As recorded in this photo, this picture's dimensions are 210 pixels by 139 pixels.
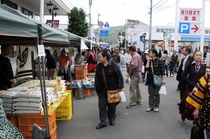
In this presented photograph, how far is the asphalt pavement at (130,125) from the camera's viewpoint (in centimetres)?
462

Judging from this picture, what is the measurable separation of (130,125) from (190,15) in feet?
43.9

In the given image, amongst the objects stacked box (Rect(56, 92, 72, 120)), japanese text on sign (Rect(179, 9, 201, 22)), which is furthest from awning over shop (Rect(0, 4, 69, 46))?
japanese text on sign (Rect(179, 9, 201, 22))

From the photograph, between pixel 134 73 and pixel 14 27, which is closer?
pixel 14 27

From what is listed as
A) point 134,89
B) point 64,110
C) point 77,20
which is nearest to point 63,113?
point 64,110

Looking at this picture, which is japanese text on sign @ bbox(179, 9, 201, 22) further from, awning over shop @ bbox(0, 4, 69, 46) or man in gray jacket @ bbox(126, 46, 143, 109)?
awning over shop @ bbox(0, 4, 69, 46)

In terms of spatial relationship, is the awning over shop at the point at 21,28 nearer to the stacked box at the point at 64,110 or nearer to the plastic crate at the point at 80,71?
the stacked box at the point at 64,110

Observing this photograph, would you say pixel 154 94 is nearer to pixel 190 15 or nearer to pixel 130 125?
pixel 130 125

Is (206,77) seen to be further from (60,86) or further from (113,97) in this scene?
(60,86)

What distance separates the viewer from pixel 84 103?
7.41m

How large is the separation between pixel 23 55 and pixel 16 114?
22.3ft

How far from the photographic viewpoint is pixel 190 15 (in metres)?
16.0

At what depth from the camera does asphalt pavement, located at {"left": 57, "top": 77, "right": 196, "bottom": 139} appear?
4617mm

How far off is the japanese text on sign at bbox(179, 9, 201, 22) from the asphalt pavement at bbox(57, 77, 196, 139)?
36.4 ft

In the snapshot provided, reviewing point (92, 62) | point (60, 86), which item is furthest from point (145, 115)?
point (92, 62)
